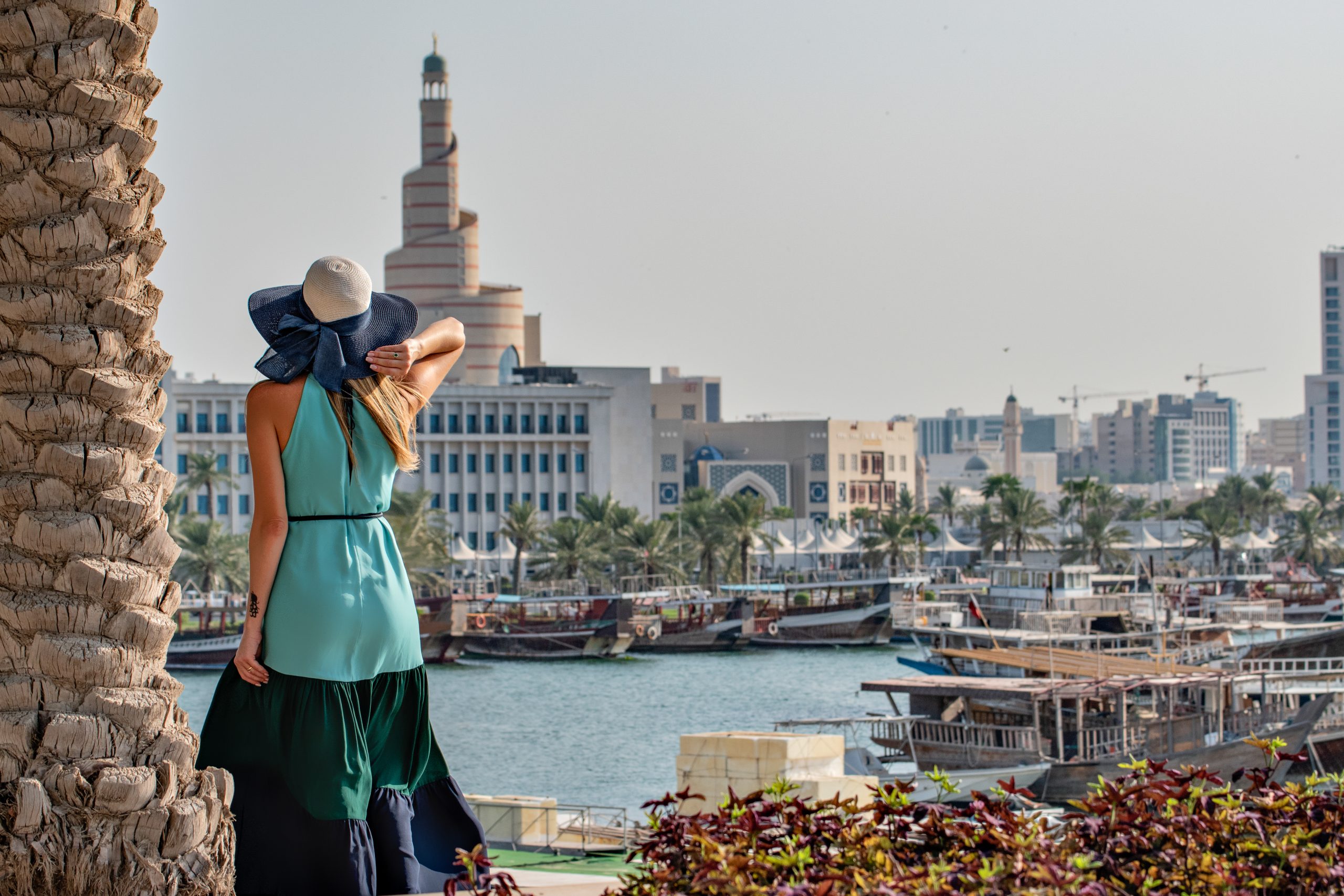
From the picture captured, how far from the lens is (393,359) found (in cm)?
468

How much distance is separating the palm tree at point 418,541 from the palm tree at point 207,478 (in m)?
9.63

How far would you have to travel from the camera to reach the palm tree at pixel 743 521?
70312 mm

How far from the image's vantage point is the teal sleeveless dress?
442 cm

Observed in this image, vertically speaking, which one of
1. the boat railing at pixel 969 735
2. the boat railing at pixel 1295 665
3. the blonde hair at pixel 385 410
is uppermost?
the blonde hair at pixel 385 410

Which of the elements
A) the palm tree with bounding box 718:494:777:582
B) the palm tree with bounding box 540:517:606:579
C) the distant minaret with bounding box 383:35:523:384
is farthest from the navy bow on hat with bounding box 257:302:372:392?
the distant minaret with bounding box 383:35:523:384

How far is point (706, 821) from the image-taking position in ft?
11.1

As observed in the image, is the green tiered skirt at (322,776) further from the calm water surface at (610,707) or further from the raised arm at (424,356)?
the calm water surface at (610,707)

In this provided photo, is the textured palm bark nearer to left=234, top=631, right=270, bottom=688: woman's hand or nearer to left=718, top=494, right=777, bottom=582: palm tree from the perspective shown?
left=234, top=631, right=270, bottom=688: woman's hand

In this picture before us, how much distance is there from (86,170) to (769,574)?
272ft

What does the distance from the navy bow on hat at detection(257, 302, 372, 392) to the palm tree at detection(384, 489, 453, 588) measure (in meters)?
54.9

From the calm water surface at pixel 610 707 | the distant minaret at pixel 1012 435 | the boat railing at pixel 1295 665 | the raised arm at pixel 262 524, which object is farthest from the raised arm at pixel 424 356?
the distant minaret at pixel 1012 435

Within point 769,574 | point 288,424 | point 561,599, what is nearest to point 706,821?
point 288,424

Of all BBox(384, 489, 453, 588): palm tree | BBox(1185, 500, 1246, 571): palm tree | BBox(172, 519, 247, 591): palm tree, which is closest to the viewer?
BBox(172, 519, 247, 591): palm tree

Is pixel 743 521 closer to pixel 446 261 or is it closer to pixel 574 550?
pixel 574 550
